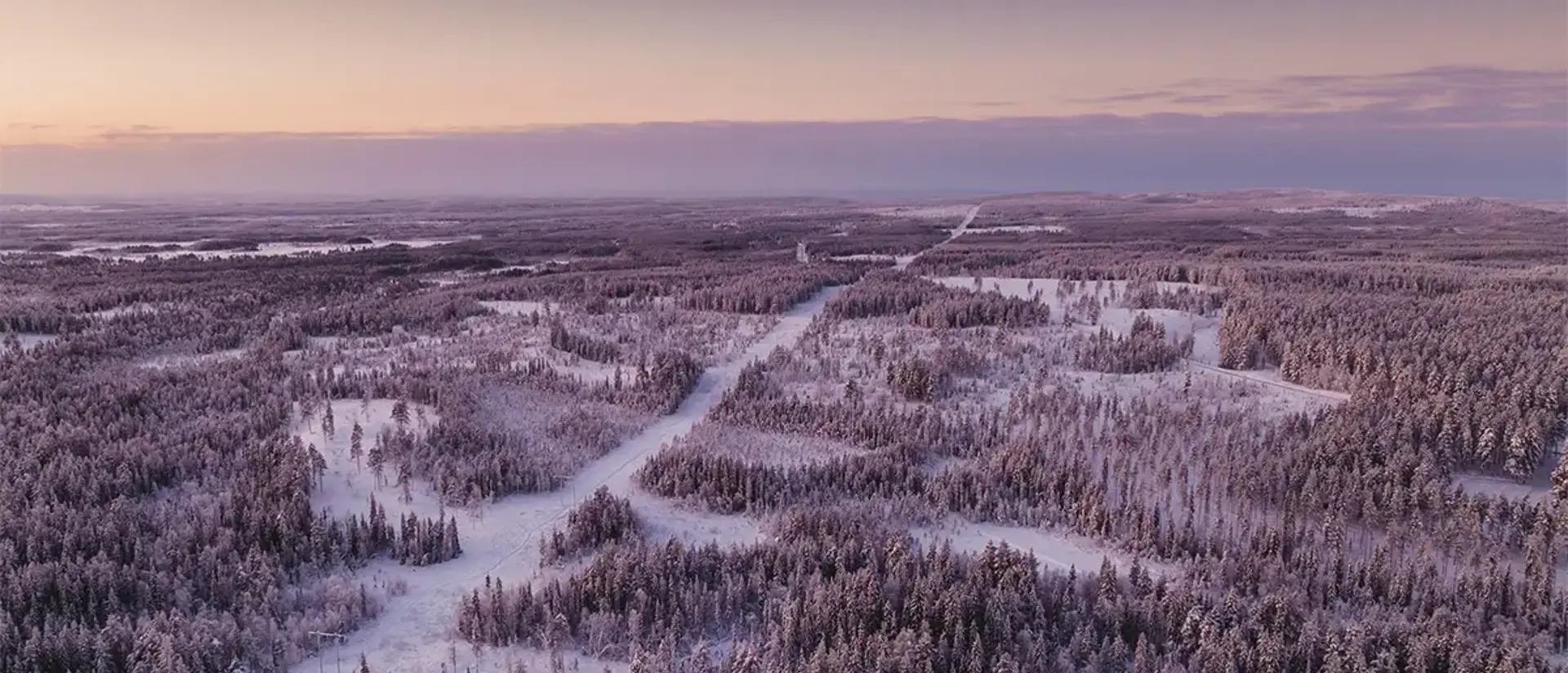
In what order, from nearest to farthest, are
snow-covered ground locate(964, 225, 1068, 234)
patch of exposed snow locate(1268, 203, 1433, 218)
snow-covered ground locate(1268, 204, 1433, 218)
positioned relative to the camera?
snow-covered ground locate(964, 225, 1068, 234) < patch of exposed snow locate(1268, 203, 1433, 218) < snow-covered ground locate(1268, 204, 1433, 218)

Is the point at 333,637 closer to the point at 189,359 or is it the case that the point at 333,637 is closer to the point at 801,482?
the point at 801,482

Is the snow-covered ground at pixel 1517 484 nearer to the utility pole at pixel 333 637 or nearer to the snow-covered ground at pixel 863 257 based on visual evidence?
the utility pole at pixel 333 637

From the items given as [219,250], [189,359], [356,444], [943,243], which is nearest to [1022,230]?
[943,243]

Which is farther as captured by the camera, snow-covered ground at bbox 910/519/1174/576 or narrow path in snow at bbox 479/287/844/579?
narrow path in snow at bbox 479/287/844/579

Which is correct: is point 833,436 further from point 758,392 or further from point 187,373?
point 187,373

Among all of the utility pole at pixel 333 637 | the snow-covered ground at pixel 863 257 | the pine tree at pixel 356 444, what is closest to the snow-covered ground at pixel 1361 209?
the snow-covered ground at pixel 863 257

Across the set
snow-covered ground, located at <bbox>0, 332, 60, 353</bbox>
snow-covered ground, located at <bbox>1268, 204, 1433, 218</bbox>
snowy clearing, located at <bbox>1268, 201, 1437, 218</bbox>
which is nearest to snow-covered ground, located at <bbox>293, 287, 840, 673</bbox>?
snow-covered ground, located at <bbox>0, 332, 60, 353</bbox>

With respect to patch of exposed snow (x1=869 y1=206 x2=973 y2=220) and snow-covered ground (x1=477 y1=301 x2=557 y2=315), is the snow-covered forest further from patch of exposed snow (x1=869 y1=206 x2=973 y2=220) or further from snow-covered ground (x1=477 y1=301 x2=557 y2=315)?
patch of exposed snow (x1=869 y1=206 x2=973 y2=220)
